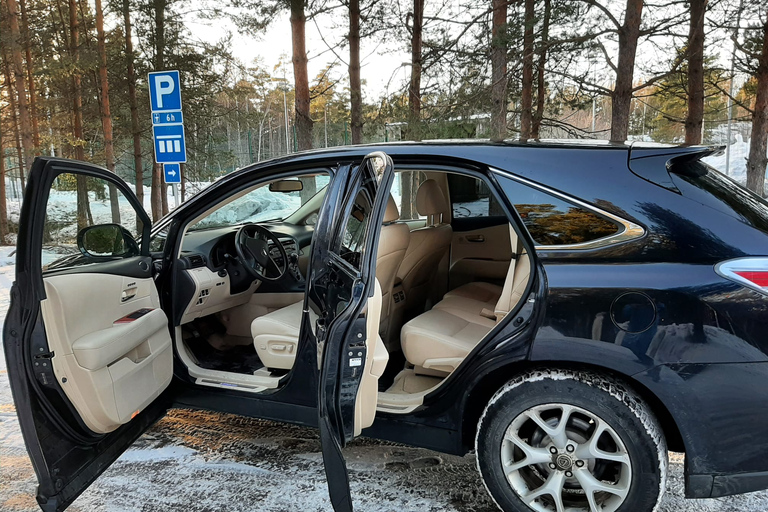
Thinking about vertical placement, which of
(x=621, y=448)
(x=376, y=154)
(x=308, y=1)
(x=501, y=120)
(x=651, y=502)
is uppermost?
(x=308, y=1)

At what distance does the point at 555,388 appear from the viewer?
6.68 ft

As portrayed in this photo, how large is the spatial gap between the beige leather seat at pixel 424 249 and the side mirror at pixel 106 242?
1.52m

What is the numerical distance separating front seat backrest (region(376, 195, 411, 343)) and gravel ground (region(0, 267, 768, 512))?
0.80 meters

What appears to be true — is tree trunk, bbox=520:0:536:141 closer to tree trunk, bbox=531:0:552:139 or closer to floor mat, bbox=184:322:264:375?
tree trunk, bbox=531:0:552:139

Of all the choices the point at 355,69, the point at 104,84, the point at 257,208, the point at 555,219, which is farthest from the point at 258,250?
the point at 104,84

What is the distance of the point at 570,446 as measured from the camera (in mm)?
2057

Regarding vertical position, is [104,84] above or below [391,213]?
above

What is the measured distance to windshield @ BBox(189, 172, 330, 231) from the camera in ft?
11.3

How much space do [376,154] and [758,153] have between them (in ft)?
40.6

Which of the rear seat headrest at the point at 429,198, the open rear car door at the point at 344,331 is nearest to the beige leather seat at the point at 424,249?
the rear seat headrest at the point at 429,198

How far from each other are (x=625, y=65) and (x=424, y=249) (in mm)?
5942

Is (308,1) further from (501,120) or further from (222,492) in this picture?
(222,492)

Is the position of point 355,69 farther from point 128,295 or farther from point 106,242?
point 128,295

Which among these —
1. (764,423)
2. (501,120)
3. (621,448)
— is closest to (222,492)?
(621,448)
